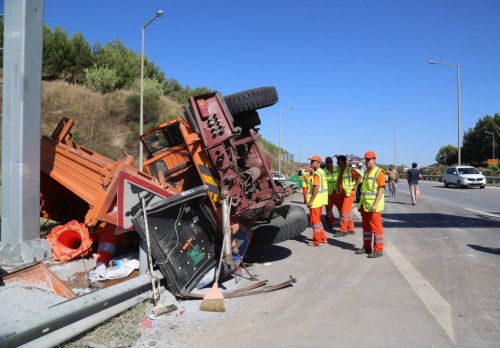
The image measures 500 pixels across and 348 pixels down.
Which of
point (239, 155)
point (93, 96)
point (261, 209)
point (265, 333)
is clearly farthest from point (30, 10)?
point (93, 96)

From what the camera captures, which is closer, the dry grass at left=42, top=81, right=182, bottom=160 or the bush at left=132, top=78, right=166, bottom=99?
the dry grass at left=42, top=81, right=182, bottom=160

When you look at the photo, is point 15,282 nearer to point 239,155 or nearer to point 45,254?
point 45,254

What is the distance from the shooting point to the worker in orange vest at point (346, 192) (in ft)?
30.3

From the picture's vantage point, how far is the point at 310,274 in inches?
236

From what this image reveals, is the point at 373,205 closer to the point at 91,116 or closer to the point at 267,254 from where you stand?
the point at 267,254

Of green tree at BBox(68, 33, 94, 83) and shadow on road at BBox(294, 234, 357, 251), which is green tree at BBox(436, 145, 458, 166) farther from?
shadow on road at BBox(294, 234, 357, 251)

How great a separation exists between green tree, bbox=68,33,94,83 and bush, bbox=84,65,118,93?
162cm

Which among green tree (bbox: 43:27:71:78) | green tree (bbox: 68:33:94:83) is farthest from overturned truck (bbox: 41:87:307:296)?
green tree (bbox: 68:33:94:83)

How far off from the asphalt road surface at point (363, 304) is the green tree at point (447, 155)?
7951 centimetres

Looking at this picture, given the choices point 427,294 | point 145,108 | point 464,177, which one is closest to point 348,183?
point 427,294

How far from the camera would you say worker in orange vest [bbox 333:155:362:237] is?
923 cm

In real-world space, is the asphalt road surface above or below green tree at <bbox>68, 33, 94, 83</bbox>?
below

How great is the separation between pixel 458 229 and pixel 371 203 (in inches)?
→ 143

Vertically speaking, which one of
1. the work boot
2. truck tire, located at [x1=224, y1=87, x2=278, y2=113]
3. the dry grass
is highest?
the dry grass
